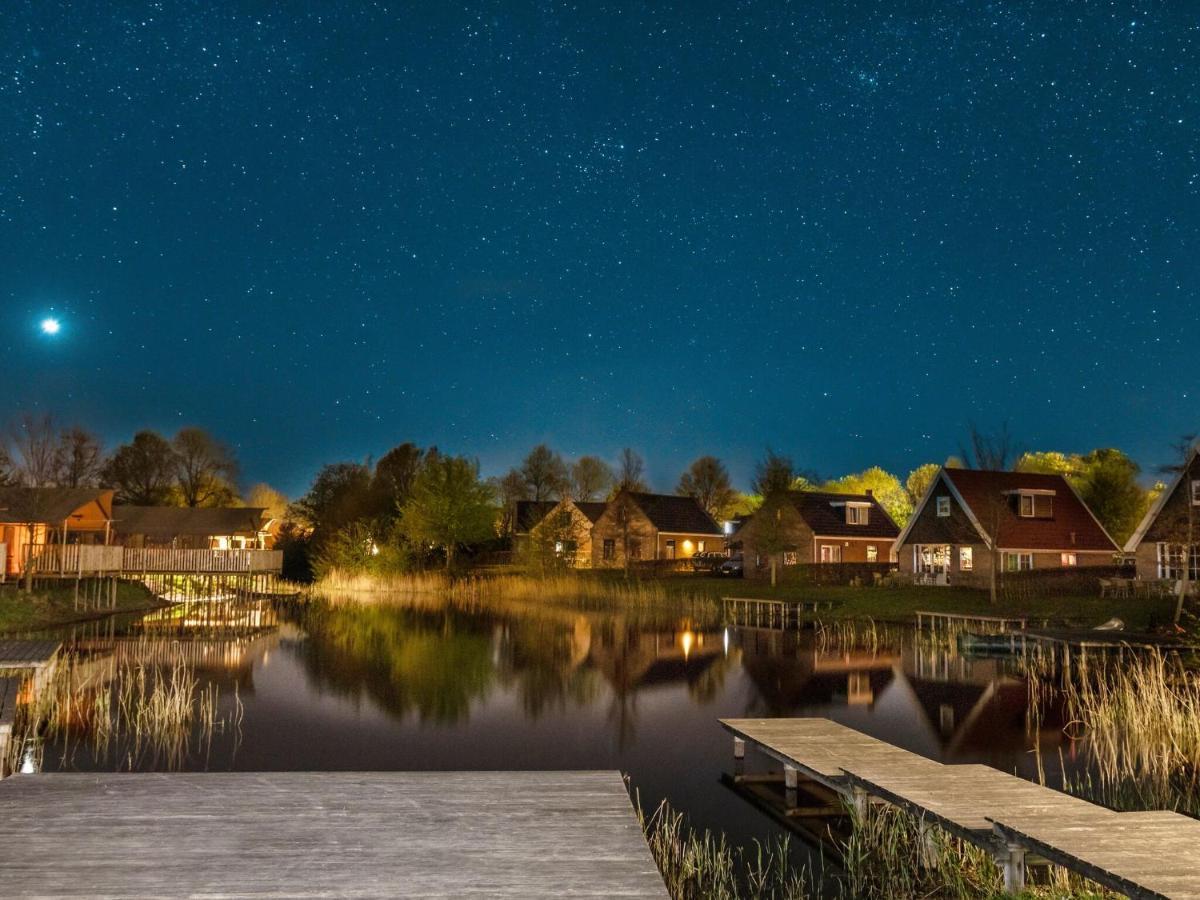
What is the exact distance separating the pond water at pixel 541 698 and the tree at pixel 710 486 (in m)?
73.1

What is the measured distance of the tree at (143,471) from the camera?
85.8 m

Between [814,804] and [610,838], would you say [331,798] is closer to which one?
[610,838]

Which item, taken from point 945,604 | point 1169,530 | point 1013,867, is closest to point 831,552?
point 945,604

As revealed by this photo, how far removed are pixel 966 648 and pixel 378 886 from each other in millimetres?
24670

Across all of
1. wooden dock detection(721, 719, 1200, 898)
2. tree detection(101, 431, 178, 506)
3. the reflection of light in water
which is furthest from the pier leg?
tree detection(101, 431, 178, 506)

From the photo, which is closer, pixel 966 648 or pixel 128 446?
pixel 966 648

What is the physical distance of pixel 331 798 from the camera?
819cm

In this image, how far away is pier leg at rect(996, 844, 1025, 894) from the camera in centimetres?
776

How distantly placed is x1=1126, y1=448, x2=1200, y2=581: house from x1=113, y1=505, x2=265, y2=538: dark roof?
56.4 m

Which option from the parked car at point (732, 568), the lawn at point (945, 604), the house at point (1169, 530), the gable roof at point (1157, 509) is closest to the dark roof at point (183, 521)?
the parked car at point (732, 568)

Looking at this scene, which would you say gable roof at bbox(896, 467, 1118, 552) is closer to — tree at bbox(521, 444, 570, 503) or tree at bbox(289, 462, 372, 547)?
tree at bbox(289, 462, 372, 547)

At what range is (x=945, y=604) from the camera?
3538 cm

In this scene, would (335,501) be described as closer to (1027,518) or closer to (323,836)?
(1027,518)

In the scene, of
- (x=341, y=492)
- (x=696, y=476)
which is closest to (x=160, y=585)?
(x=341, y=492)
